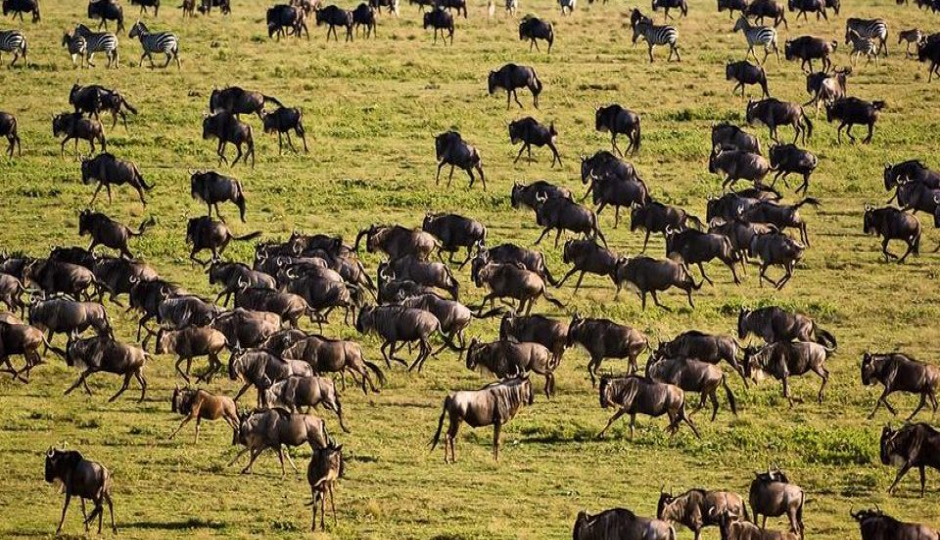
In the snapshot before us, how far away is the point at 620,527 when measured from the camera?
2016 centimetres

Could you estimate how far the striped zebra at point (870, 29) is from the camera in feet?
177

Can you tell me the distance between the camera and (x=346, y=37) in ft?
177

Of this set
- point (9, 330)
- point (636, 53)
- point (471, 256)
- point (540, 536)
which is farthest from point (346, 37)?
point (540, 536)

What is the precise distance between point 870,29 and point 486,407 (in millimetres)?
33359

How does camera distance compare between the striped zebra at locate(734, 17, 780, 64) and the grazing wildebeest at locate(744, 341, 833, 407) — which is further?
the striped zebra at locate(734, 17, 780, 64)

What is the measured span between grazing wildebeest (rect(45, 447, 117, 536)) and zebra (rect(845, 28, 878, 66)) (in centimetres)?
3691

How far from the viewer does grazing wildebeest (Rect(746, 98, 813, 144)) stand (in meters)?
44.0

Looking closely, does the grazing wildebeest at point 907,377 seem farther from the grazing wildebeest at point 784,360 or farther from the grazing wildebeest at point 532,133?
the grazing wildebeest at point 532,133

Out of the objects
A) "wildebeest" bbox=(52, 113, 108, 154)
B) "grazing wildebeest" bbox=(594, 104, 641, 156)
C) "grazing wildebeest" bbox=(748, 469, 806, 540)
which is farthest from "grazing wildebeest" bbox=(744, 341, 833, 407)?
"wildebeest" bbox=(52, 113, 108, 154)

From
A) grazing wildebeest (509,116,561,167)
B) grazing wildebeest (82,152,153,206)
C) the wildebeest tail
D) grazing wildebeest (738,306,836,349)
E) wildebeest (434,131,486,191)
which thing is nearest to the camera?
the wildebeest tail

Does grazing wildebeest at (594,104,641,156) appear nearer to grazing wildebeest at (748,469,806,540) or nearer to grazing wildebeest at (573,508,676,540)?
grazing wildebeest at (748,469,806,540)

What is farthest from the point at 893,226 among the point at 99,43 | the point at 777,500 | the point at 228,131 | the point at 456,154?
the point at 99,43

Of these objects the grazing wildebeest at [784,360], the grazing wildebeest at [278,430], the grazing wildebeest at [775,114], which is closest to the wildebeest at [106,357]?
the grazing wildebeest at [278,430]

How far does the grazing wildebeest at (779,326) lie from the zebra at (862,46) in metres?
25.1
